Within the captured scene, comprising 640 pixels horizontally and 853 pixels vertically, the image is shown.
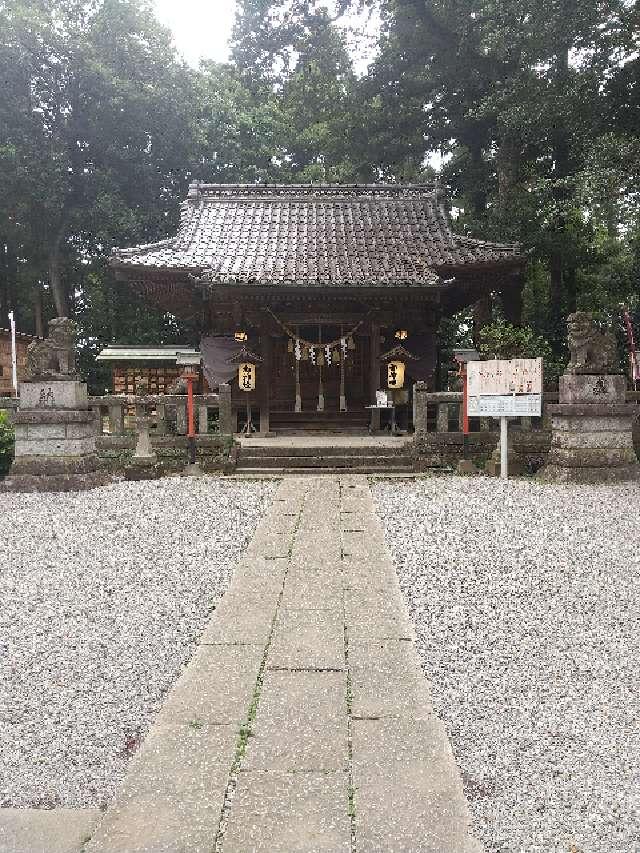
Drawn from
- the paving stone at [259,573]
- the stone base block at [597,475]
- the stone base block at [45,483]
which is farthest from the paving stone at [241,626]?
the stone base block at [597,475]

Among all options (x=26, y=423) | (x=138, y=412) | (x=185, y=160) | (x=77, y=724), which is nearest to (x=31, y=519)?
(x=26, y=423)

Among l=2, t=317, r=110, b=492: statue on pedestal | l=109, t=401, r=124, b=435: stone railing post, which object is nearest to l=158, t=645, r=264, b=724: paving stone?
l=2, t=317, r=110, b=492: statue on pedestal

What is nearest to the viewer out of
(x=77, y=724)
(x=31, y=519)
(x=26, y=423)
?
(x=77, y=724)

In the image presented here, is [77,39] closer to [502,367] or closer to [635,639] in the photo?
[502,367]

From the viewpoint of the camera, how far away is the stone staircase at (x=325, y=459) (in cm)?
1115

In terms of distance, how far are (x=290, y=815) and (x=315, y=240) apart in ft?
49.6

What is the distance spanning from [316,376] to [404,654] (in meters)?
12.3

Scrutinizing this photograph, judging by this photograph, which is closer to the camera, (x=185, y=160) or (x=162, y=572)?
(x=162, y=572)

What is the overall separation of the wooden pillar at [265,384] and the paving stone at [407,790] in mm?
11724

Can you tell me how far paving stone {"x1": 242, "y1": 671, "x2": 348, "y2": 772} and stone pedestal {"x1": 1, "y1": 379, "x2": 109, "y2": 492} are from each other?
719cm

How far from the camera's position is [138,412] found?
10594 mm

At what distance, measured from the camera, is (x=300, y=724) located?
2.88 meters

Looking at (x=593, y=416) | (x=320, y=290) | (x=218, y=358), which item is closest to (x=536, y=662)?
(x=593, y=416)

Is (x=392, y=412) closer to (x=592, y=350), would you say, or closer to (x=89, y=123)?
(x=592, y=350)
